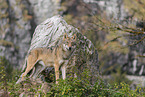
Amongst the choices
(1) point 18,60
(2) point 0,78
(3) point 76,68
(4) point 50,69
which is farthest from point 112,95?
(1) point 18,60

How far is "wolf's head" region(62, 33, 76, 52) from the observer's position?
11.7 feet

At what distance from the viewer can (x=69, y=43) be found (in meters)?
3.62

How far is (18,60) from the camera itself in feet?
42.1

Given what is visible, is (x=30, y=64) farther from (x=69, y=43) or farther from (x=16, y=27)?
(x=16, y=27)

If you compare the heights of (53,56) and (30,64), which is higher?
(53,56)

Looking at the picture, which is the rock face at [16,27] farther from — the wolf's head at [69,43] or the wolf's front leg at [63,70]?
the wolf's front leg at [63,70]

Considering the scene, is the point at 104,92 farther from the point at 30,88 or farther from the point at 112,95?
the point at 30,88

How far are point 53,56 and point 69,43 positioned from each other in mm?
429

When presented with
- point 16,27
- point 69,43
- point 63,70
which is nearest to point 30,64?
point 63,70

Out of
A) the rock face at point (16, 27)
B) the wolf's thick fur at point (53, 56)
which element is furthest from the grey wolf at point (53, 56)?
the rock face at point (16, 27)

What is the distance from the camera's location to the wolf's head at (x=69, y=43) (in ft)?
11.7

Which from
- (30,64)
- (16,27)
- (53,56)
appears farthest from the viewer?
(16,27)

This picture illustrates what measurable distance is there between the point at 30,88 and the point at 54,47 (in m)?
0.92

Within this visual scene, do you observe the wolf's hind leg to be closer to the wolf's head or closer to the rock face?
the wolf's head
